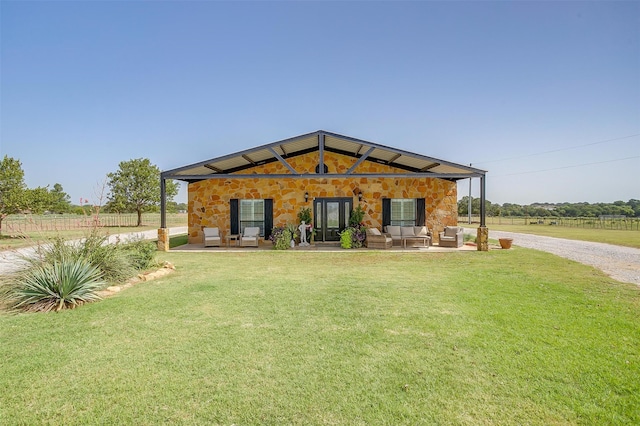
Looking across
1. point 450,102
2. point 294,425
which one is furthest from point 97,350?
point 450,102

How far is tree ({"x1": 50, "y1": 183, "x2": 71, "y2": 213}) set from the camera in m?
18.5

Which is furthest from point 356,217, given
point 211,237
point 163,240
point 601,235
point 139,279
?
point 601,235

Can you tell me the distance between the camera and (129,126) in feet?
57.2

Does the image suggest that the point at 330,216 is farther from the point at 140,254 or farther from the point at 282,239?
the point at 140,254

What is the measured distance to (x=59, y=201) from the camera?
97.6 feet

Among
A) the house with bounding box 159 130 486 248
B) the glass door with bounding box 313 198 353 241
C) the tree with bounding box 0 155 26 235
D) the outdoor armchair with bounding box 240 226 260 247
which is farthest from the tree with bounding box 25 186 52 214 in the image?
the glass door with bounding box 313 198 353 241

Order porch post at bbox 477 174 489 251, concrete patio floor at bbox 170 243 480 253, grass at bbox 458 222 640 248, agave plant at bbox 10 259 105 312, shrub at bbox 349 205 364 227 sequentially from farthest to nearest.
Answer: grass at bbox 458 222 640 248
shrub at bbox 349 205 364 227
concrete patio floor at bbox 170 243 480 253
porch post at bbox 477 174 489 251
agave plant at bbox 10 259 105 312

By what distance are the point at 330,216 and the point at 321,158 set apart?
11.5ft

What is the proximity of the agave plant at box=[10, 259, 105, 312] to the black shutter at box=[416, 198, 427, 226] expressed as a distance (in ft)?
37.6

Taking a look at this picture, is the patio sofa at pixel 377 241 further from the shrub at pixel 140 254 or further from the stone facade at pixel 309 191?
the shrub at pixel 140 254

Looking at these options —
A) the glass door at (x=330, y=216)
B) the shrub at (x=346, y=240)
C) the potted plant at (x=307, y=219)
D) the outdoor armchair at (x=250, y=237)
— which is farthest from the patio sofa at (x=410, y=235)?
the outdoor armchair at (x=250, y=237)

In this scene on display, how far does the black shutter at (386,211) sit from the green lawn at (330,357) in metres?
7.45

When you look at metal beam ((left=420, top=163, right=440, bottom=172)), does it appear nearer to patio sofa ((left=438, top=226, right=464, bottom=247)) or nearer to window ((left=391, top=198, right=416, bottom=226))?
window ((left=391, top=198, right=416, bottom=226))

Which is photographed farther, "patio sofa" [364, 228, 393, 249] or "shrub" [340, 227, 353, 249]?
"shrub" [340, 227, 353, 249]
